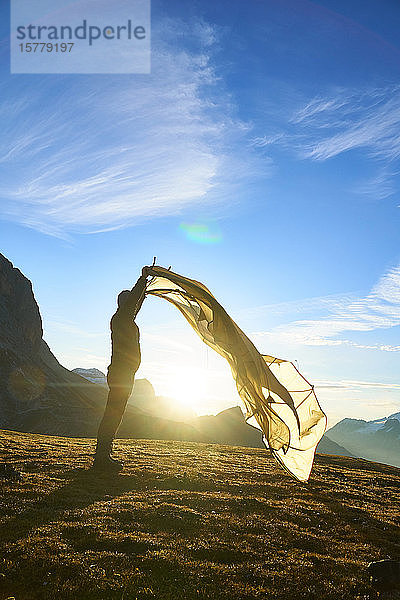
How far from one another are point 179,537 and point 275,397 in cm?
639

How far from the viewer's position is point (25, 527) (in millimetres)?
13086

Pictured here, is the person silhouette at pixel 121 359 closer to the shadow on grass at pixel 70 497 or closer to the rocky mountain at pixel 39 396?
the shadow on grass at pixel 70 497

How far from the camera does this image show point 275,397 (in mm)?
15250

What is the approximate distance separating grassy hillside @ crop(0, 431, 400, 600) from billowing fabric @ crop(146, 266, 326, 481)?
→ 3407 mm

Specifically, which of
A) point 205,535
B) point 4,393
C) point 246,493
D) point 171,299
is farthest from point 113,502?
point 4,393

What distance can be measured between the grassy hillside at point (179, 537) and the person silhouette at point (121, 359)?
91.2 inches

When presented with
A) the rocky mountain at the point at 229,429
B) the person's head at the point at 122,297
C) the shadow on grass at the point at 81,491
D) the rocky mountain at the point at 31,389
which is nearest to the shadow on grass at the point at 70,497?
the shadow on grass at the point at 81,491

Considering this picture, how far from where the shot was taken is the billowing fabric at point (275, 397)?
1543 cm

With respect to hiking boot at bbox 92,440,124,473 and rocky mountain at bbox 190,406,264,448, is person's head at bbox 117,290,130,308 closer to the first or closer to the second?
hiking boot at bbox 92,440,124,473

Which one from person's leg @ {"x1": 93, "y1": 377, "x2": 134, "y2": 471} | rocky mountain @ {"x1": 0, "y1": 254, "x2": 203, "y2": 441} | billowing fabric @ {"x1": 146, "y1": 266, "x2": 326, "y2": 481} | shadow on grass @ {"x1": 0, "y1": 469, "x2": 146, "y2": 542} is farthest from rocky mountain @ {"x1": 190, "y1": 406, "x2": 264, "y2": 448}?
billowing fabric @ {"x1": 146, "y1": 266, "x2": 326, "y2": 481}

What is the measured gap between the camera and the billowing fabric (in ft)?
50.6

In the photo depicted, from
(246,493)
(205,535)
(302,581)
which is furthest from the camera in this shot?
(246,493)

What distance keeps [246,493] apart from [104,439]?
9.35m

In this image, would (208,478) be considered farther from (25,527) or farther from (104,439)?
(25,527)
